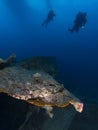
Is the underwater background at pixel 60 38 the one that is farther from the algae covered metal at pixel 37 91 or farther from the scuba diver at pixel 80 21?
the algae covered metal at pixel 37 91

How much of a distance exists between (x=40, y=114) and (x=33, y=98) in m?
2.74

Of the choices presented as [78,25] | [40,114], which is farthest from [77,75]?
[40,114]

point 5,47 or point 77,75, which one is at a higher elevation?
point 5,47

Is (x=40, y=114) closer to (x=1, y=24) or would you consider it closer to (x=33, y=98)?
(x=33, y=98)

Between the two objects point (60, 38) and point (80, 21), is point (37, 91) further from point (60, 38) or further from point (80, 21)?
point (60, 38)

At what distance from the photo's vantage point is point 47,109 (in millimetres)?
7574

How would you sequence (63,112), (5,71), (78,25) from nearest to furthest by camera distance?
1. (5,71)
2. (63,112)
3. (78,25)

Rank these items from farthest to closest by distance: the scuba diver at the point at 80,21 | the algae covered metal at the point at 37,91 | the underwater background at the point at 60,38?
the underwater background at the point at 60,38, the scuba diver at the point at 80,21, the algae covered metal at the point at 37,91

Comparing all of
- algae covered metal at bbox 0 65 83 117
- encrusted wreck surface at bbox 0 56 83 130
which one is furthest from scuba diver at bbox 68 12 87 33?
algae covered metal at bbox 0 65 83 117

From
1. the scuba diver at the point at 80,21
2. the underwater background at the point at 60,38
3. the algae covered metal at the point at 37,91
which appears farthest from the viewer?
the underwater background at the point at 60,38

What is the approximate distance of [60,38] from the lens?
107 feet

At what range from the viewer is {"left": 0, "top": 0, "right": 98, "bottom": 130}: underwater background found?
21062mm

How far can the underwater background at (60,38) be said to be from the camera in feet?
69.1

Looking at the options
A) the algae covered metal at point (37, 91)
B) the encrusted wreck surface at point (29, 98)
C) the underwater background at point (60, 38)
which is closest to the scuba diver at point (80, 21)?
the underwater background at point (60, 38)
